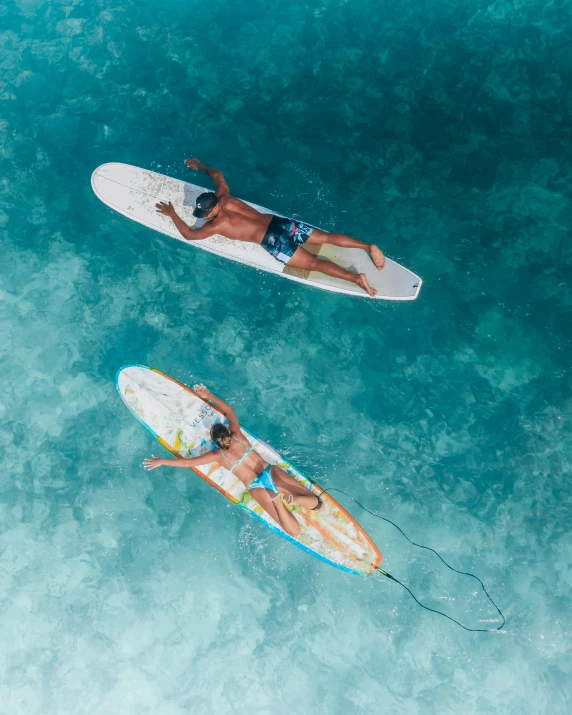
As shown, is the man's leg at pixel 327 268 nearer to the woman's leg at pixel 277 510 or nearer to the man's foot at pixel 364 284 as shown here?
the man's foot at pixel 364 284

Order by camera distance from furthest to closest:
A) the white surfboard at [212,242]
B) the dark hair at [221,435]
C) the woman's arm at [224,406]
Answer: the white surfboard at [212,242], the woman's arm at [224,406], the dark hair at [221,435]

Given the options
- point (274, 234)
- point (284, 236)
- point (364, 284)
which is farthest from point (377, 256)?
point (274, 234)

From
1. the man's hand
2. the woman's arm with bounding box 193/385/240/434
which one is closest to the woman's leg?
the woman's arm with bounding box 193/385/240/434

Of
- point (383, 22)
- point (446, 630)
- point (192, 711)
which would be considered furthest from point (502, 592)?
point (383, 22)

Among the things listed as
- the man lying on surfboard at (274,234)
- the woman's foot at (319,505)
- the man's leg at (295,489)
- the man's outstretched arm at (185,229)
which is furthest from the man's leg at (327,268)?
the woman's foot at (319,505)

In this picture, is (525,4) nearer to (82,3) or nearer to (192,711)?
(82,3)

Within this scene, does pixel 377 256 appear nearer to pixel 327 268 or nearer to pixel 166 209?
pixel 327 268
